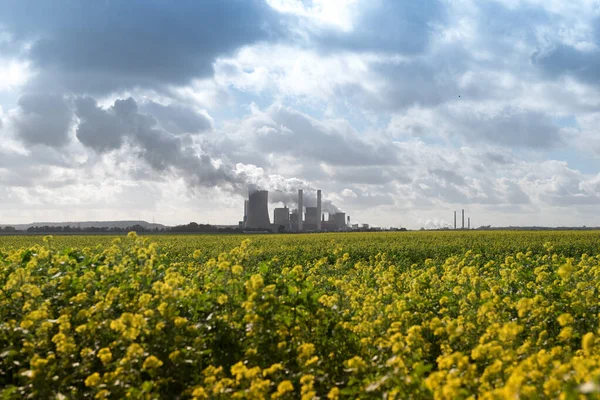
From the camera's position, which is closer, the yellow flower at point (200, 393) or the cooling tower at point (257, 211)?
the yellow flower at point (200, 393)

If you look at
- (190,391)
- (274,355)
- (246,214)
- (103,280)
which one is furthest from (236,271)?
(246,214)

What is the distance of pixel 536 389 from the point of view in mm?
4090

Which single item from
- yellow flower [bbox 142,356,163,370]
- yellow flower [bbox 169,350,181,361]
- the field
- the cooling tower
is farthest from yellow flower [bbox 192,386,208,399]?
the cooling tower

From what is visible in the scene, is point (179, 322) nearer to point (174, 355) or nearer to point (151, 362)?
point (174, 355)

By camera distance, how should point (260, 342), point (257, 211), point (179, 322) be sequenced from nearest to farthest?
point (179, 322) → point (260, 342) → point (257, 211)

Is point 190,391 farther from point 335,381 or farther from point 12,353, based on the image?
point 12,353

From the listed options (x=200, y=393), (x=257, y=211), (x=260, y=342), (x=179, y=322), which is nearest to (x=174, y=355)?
(x=179, y=322)

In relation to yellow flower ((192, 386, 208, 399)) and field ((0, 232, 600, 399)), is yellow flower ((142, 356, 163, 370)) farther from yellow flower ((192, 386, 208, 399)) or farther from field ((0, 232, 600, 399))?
yellow flower ((192, 386, 208, 399))

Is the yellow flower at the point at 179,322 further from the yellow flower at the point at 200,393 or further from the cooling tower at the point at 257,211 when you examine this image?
the cooling tower at the point at 257,211

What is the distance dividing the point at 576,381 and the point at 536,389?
334mm

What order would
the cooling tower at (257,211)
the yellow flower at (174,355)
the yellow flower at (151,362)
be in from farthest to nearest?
the cooling tower at (257,211) → the yellow flower at (174,355) → the yellow flower at (151,362)

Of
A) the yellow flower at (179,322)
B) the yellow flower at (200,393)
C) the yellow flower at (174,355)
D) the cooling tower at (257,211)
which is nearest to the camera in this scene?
the yellow flower at (200,393)

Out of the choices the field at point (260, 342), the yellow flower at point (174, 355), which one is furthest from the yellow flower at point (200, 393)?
the yellow flower at point (174, 355)

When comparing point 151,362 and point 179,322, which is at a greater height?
point 179,322
